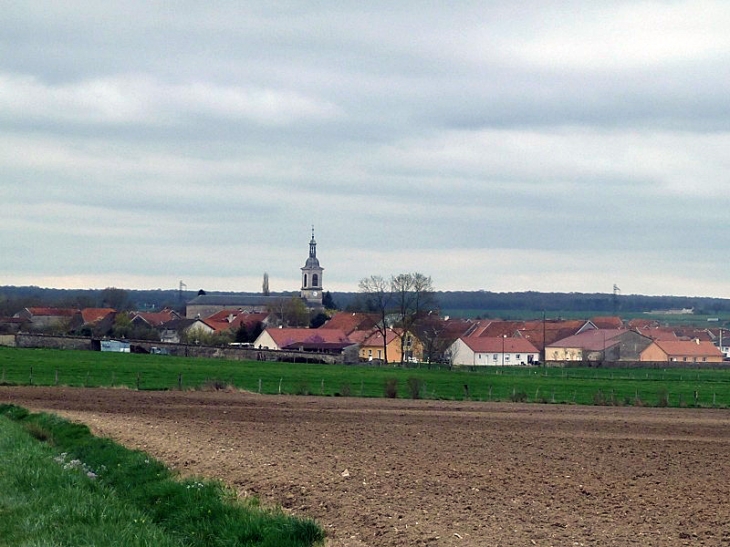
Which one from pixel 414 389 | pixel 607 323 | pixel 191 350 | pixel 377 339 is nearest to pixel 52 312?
pixel 377 339

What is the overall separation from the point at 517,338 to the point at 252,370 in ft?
208

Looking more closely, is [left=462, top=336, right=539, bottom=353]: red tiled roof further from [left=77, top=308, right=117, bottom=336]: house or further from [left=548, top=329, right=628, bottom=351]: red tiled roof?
[left=77, top=308, right=117, bottom=336]: house

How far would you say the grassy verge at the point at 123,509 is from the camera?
Answer: 47.7 feet

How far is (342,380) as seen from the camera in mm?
72625

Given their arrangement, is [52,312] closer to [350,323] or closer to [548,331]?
[350,323]

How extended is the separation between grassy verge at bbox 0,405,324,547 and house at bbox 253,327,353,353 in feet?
331

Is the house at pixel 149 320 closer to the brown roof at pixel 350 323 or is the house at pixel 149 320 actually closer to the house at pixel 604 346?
the brown roof at pixel 350 323

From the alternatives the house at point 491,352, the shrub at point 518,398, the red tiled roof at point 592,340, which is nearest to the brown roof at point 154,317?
the house at point 491,352

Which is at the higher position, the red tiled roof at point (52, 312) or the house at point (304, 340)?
the red tiled roof at point (52, 312)

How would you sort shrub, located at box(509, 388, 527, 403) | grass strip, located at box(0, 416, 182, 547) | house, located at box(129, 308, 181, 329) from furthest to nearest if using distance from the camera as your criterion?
house, located at box(129, 308, 181, 329), shrub, located at box(509, 388, 527, 403), grass strip, located at box(0, 416, 182, 547)

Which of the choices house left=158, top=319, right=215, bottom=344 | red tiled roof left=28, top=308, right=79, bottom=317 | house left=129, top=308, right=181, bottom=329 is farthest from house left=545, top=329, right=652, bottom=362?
red tiled roof left=28, top=308, right=79, bottom=317

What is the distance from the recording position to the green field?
196 feet

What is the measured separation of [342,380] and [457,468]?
51.8 meters

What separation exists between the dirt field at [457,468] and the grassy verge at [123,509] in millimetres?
758
